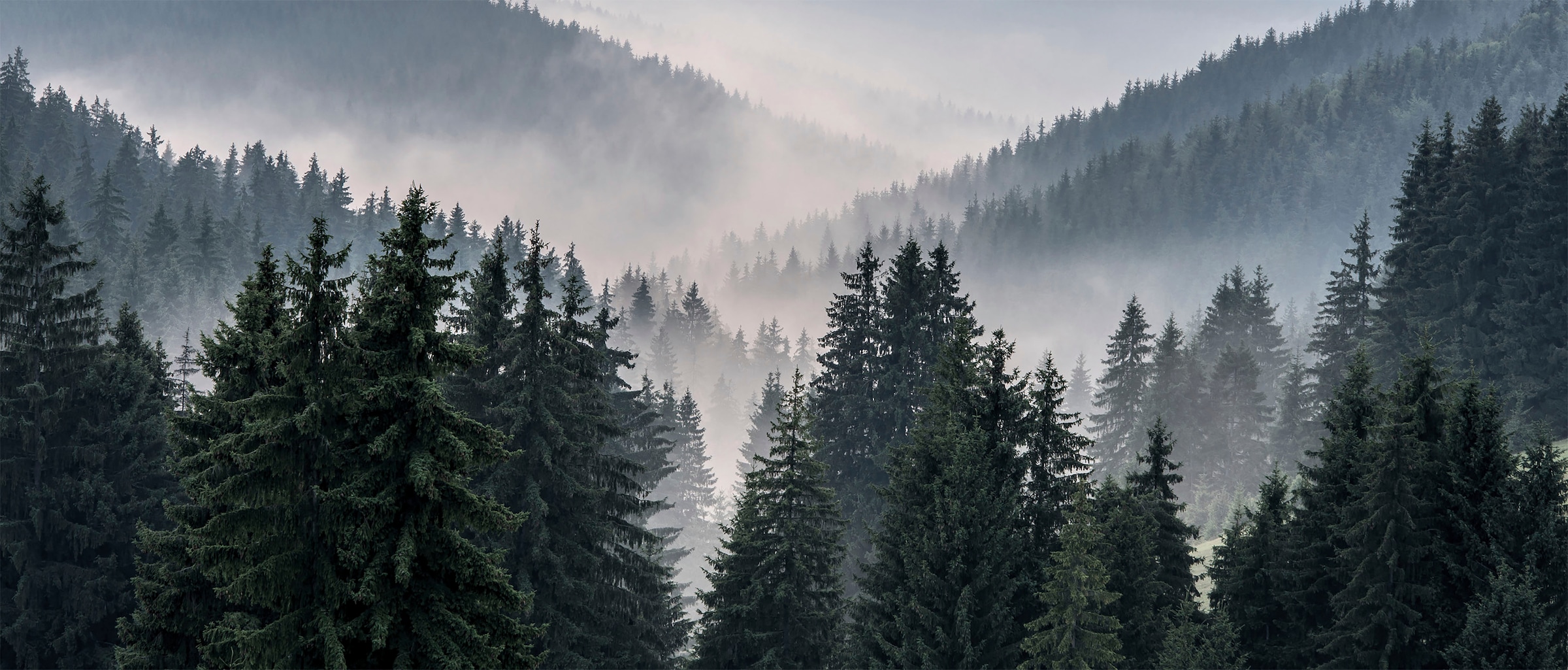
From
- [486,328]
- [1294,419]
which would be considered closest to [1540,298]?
[1294,419]

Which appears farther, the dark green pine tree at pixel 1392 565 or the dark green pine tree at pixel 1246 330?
the dark green pine tree at pixel 1246 330

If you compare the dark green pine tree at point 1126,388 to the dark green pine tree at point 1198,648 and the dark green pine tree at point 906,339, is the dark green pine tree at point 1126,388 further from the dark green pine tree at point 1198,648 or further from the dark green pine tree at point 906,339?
the dark green pine tree at point 1198,648

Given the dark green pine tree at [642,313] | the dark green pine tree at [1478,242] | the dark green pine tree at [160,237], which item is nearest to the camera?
the dark green pine tree at [1478,242]

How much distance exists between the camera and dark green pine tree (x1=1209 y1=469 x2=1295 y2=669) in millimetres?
29734

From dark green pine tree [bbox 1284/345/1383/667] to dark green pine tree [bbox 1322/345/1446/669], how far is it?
0.55 metres

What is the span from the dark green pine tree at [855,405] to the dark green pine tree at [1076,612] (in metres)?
17.3

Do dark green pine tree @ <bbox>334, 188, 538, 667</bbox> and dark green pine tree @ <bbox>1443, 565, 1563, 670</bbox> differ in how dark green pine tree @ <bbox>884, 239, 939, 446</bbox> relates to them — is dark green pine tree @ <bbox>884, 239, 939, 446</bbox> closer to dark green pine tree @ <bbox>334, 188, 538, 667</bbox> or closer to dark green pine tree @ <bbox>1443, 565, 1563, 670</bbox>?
dark green pine tree @ <bbox>1443, 565, 1563, 670</bbox>

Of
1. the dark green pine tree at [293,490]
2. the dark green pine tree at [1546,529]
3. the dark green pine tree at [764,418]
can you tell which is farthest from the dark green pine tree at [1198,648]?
the dark green pine tree at [764,418]

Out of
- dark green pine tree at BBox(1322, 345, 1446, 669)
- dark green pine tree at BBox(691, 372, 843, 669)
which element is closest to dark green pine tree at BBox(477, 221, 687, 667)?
dark green pine tree at BBox(691, 372, 843, 669)

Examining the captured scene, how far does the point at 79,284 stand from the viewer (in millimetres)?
87562

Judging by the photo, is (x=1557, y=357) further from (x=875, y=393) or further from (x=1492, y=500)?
(x=875, y=393)

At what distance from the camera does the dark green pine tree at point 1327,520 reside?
29.2 meters

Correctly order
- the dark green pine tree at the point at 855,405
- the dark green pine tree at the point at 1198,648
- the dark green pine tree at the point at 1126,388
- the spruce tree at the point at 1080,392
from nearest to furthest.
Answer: the dark green pine tree at the point at 1198,648 → the dark green pine tree at the point at 855,405 → the dark green pine tree at the point at 1126,388 → the spruce tree at the point at 1080,392

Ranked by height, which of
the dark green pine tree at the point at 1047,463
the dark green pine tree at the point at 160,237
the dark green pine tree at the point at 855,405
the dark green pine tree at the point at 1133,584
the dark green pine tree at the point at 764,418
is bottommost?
the dark green pine tree at the point at 1133,584
